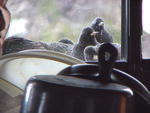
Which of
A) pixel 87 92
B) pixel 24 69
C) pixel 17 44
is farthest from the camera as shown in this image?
pixel 17 44

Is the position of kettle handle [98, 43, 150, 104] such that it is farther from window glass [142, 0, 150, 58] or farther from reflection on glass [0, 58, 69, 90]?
window glass [142, 0, 150, 58]

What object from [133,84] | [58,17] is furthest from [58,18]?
[133,84]

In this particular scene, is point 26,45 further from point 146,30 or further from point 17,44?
point 146,30

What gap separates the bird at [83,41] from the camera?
49.7 inches

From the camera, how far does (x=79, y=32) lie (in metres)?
1.26

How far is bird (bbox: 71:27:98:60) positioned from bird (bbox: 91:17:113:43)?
0.02 meters

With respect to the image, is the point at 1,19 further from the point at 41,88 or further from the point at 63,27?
the point at 41,88

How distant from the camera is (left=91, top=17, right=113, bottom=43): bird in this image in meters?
1.27

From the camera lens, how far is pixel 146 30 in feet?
4.24

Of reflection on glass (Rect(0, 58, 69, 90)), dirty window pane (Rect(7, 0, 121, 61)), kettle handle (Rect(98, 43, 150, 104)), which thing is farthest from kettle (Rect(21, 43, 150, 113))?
dirty window pane (Rect(7, 0, 121, 61))

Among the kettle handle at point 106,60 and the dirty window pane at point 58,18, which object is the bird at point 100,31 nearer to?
the dirty window pane at point 58,18

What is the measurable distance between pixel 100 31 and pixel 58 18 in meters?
0.18

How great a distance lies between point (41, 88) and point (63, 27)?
0.81m

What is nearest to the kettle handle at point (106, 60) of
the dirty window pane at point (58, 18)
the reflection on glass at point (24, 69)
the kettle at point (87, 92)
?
the kettle at point (87, 92)
